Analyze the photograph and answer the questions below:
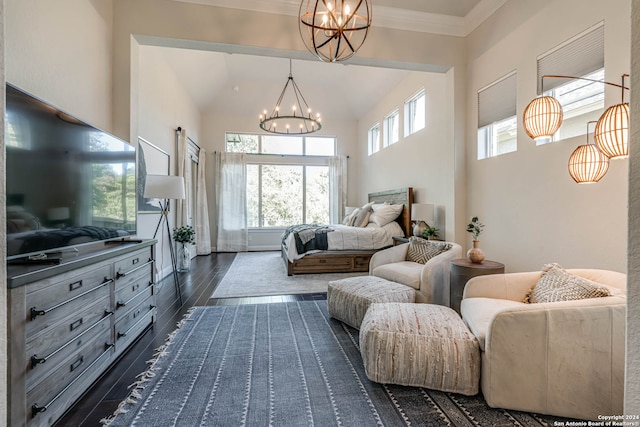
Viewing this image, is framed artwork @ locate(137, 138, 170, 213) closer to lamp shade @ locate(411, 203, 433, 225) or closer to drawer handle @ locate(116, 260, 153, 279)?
drawer handle @ locate(116, 260, 153, 279)

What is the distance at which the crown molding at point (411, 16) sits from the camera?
3.07m

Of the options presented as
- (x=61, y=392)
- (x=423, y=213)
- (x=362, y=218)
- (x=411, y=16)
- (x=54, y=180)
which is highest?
(x=411, y=16)

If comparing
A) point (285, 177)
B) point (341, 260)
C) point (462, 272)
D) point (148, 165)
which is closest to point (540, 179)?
point (462, 272)

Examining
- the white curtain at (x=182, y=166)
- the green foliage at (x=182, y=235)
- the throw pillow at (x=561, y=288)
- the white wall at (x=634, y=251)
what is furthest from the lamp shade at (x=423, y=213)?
the white curtain at (x=182, y=166)

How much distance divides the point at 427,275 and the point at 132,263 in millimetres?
2568

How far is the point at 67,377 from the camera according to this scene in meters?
1.52

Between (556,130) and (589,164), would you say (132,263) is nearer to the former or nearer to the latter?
(556,130)

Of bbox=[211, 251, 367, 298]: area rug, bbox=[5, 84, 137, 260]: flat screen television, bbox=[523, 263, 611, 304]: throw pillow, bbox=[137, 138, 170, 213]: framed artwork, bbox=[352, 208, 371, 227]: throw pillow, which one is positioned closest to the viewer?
bbox=[5, 84, 137, 260]: flat screen television

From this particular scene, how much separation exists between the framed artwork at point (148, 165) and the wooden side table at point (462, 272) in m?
3.68

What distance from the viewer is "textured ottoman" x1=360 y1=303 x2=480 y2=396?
5.47 ft

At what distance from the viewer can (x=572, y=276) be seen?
184 cm

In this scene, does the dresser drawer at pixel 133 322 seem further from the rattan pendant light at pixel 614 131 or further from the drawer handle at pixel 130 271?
the rattan pendant light at pixel 614 131

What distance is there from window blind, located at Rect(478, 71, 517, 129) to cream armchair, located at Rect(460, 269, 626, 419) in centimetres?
217

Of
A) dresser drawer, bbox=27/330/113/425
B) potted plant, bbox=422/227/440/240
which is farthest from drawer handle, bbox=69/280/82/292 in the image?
potted plant, bbox=422/227/440/240
